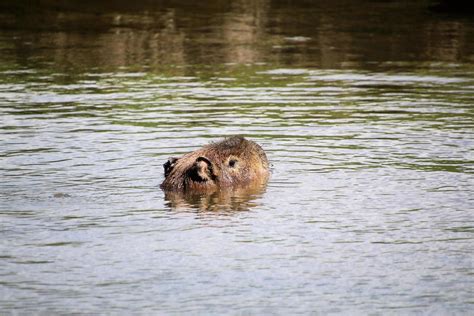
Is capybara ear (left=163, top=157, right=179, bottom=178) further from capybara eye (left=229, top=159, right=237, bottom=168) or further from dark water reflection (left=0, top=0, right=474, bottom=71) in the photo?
dark water reflection (left=0, top=0, right=474, bottom=71)

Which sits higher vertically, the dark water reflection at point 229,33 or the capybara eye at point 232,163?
the dark water reflection at point 229,33

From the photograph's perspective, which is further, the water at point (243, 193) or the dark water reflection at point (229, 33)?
the dark water reflection at point (229, 33)

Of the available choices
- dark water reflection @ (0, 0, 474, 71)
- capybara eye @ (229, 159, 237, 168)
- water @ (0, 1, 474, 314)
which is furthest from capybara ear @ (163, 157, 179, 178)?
dark water reflection @ (0, 0, 474, 71)

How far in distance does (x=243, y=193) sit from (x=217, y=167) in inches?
16.5

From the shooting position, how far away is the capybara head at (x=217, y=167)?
1253cm

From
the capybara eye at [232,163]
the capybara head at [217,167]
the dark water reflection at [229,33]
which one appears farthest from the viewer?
the dark water reflection at [229,33]

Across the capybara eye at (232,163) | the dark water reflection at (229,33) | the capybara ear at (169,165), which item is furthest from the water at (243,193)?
the capybara eye at (232,163)

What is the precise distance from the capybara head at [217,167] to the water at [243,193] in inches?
10.1

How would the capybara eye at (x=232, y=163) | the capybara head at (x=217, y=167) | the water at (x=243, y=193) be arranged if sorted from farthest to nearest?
1. the capybara eye at (x=232, y=163)
2. the capybara head at (x=217, y=167)
3. the water at (x=243, y=193)

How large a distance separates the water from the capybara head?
26cm

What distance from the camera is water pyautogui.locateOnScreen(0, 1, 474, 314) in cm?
927

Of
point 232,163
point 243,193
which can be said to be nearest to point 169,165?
point 232,163

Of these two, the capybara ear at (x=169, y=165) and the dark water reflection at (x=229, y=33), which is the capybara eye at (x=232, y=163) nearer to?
the capybara ear at (x=169, y=165)

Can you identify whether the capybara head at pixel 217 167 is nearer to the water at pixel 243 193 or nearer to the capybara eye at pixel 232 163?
the capybara eye at pixel 232 163
